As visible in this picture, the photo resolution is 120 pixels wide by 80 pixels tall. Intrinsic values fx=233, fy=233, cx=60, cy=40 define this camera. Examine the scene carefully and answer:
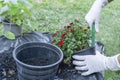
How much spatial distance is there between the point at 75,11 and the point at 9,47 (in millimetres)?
1703

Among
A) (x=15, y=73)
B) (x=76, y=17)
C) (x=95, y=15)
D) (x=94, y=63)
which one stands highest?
(x=95, y=15)

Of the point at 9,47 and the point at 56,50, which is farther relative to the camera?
the point at 9,47

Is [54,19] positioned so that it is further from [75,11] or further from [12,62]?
[12,62]

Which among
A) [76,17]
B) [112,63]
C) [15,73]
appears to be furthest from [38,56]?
[76,17]

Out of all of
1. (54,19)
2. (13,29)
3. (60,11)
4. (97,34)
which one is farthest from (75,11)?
(13,29)

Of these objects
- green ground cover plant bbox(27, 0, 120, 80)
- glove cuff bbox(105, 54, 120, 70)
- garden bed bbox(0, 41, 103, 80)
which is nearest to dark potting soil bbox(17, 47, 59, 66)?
garden bed bbox(0, 41, 103, 80)

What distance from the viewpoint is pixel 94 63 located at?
2115mm

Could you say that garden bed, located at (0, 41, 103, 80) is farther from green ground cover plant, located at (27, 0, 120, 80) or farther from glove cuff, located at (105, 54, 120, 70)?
green ground cover plant, located at (27, 0, 120, 80)

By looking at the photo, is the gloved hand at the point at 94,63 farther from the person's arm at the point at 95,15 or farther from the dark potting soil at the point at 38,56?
the person's arm at the point at 95,15

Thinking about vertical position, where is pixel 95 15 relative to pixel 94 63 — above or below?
above

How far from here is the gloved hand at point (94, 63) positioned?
6.63 ft

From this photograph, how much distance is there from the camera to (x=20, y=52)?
6.64 ft

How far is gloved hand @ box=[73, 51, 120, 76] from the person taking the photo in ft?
6.63

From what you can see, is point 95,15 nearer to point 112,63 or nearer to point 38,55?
point 112,63
